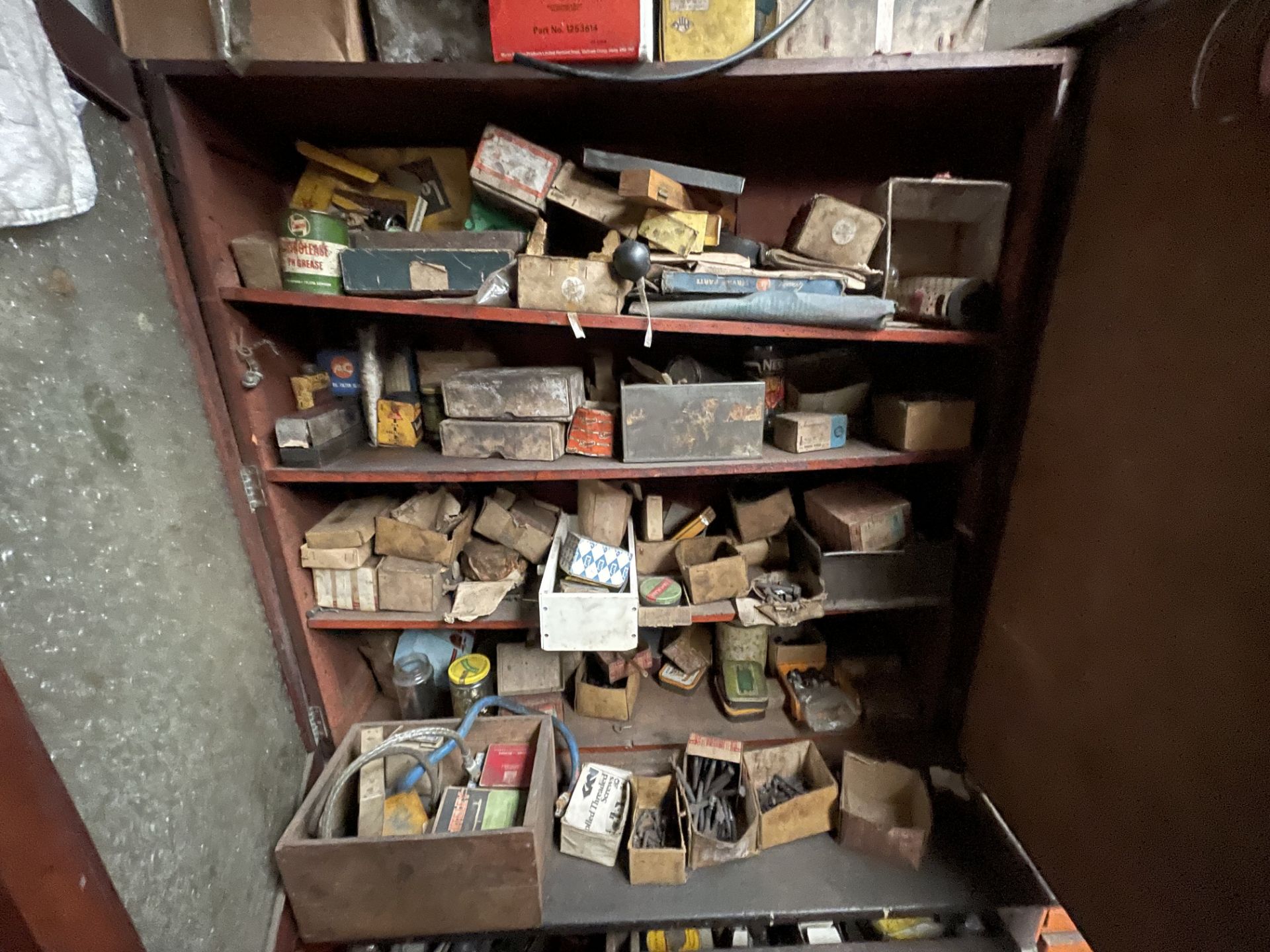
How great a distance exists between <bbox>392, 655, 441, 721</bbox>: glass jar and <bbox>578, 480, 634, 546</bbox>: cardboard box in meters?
0.56

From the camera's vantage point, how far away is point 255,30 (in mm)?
831

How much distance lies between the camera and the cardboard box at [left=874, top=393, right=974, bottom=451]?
1066mm

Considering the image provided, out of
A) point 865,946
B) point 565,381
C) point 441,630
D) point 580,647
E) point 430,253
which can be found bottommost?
point 865,946

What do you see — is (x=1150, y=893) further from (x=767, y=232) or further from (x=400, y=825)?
(x=767, y=232)

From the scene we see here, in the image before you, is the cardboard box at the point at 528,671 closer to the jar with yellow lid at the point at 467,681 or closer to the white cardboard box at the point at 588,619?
the jar with yellow lid at the point at 467,681

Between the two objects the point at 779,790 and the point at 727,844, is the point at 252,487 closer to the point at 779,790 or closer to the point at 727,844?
the point at 727,844

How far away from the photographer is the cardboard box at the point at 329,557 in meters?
1.11

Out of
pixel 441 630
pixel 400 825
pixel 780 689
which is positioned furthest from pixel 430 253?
pixel 780 689

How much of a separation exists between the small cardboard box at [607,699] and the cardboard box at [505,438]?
0.68 meters

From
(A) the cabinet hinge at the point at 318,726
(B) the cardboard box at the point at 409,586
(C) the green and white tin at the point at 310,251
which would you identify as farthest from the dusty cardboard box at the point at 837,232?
(A) the cabinet hinge at the point at 318,726

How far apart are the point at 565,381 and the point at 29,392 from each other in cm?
76

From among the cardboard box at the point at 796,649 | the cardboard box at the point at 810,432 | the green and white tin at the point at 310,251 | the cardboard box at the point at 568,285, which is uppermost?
the green and white tin at the point at 310,251

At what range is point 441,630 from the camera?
1399mm

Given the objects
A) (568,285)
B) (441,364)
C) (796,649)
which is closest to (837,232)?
(568,285)
